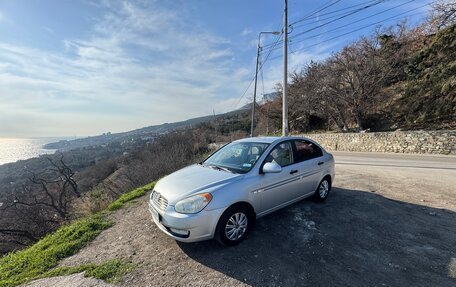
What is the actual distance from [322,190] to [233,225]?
8.91 ft

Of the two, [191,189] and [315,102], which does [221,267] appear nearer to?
[191,189]

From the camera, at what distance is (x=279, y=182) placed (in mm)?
4438

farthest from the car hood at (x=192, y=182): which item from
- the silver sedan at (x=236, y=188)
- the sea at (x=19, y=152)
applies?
the sea at (x=19, y=152)

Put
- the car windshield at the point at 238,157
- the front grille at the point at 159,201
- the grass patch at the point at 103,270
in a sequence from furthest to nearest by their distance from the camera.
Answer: the car windshield at the point at 238,157, the front grille at the point at 159,201, the grass patch at the point at 103,270

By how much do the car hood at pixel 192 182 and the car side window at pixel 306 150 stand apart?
1692 mm

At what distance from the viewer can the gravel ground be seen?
3.14 metres

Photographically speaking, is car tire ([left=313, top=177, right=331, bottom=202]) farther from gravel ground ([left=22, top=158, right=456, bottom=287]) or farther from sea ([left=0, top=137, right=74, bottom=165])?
sea ([left=0, top=137, right=74, bottom=165])

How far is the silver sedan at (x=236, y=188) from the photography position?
3.55 m

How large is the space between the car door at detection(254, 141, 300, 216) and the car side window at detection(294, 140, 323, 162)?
0.66 ft

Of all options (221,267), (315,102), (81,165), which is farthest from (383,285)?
(81,165)

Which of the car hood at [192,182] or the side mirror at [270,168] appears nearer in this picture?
the car hood at [192,182]

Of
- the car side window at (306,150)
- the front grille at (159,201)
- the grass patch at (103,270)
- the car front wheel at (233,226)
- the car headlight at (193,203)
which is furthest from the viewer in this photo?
the car side window at (306,150)

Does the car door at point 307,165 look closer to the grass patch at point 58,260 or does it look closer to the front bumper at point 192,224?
the front bumper at point 192,224

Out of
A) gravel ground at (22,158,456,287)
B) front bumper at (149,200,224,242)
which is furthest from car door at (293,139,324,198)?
front bumper at (149,200,224,242)
